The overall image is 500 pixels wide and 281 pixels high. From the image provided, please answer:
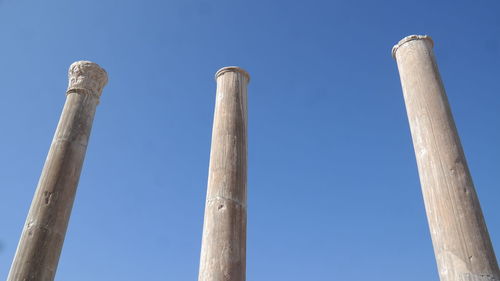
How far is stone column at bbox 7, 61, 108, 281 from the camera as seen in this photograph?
1942 centimetres

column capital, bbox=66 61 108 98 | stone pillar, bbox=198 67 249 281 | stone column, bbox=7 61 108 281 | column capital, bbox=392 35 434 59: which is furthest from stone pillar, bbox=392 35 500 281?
column capital, bbox=66 61 108 98

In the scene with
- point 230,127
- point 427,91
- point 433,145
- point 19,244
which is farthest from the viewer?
point 230,127

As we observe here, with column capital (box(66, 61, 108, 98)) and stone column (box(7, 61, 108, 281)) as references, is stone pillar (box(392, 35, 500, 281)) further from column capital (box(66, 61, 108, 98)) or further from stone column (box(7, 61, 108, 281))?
column capital (box(66, 61, 108, 98))

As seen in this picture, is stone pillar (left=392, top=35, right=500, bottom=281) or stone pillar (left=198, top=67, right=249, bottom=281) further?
stone pillar (left=198, top=67, right=249, bottom=281)

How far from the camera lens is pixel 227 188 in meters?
19.4

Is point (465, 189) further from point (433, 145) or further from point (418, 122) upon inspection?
point (418, 122)

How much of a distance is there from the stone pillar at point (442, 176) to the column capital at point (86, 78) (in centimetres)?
1664

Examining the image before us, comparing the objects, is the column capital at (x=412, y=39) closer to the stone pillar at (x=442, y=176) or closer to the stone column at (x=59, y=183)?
the stone pillar at (x=442, y=176)

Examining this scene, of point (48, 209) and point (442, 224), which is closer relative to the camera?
point (442, 224)

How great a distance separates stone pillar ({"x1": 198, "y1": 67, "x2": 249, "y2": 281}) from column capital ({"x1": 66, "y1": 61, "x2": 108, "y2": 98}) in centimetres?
744

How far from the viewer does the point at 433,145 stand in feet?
55.5

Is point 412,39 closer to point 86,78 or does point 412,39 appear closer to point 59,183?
point 86,78

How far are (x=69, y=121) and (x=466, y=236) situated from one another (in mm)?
19354

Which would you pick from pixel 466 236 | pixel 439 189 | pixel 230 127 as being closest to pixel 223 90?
pixel 230 127
